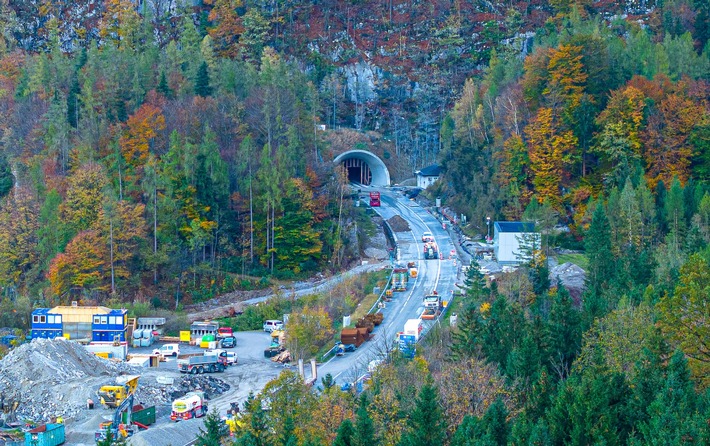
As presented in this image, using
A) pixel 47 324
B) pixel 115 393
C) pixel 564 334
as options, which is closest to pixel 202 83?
pixel 47 324

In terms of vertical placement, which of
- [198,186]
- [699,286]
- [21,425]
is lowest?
[21,425]

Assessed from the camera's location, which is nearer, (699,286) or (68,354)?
(699,286)

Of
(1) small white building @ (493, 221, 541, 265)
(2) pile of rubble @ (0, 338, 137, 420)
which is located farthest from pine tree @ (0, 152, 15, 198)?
(1) small white building @ (493, 221, 541, 265)

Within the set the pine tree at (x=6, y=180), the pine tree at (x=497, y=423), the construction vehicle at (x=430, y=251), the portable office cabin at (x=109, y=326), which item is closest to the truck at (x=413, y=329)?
the construction vehicle at (x=430, y=251)

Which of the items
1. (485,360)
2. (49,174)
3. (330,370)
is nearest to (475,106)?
(49,174)

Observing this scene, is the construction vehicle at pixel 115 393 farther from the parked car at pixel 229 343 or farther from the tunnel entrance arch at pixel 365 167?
the tunnel entrance arch at pixel 365 167

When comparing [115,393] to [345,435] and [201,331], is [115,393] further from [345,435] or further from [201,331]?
[345,435]

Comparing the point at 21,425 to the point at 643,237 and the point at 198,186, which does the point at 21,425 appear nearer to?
the point at 198,186
